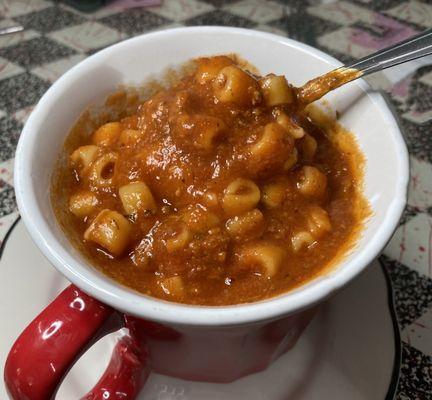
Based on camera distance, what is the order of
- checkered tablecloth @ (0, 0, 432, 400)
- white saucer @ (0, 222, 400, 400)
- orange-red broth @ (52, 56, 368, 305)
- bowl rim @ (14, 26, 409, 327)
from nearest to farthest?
bowl rim @ (14, 26, 409, 327)
orange-red broth @ (52, 56, 368, 305)
white saucer @ (0, 222, 400, 400)
checkered tablecloth @ (0, 0, 432, 400)

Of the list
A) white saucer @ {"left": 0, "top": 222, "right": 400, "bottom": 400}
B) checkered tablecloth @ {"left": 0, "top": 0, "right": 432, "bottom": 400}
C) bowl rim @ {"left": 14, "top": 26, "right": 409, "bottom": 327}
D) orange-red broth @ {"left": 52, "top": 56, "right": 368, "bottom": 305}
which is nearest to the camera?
bowl rim @ {"left": 14, "top": 26, "right": 409, "bottom": 327}

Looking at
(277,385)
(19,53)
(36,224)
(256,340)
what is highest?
(36,224)

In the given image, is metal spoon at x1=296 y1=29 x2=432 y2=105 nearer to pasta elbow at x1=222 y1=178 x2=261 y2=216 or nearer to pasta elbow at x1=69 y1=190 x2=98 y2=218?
pasta elbow at x1=222 y1=178 x2=261 y2=216

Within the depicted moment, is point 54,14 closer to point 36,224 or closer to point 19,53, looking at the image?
point 19,53

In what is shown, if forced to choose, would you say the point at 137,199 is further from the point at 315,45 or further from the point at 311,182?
the point at 315,45

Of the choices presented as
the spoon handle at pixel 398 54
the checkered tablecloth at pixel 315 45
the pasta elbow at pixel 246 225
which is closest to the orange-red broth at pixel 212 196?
the pasta elbow at pixel 246 225

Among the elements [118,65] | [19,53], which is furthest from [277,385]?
[19,53]

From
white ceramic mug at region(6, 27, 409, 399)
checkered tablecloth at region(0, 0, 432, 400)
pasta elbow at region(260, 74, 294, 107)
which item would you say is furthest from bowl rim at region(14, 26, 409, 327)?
checkered tablecloth at region(0, 0, 432, 400)
